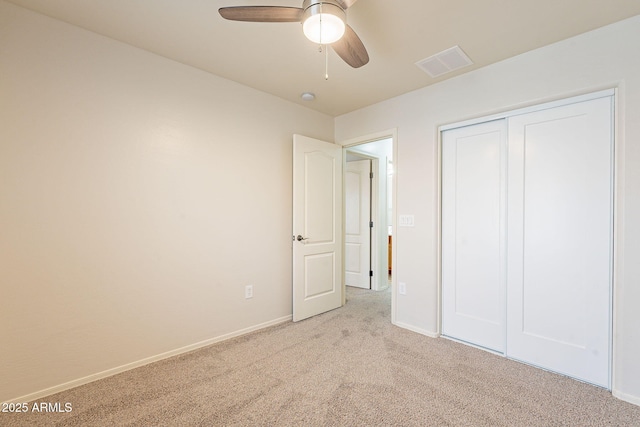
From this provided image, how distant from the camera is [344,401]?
180 centimetres

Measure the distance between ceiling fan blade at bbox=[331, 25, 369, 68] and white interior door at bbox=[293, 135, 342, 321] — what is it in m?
1.47

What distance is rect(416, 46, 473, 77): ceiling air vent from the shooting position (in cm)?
225

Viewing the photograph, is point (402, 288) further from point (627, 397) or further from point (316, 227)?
point (627, 397)

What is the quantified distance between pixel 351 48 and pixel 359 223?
3.24 metres

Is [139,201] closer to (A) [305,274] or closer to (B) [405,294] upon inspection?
(A) [305,274]

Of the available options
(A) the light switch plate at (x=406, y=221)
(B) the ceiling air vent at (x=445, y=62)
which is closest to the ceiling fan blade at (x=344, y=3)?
(B) the ceiling air vent at (x=445, y=62)

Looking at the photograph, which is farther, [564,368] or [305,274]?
[305,274]

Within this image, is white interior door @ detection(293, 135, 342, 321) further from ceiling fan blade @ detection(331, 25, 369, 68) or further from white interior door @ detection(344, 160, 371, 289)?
ceiling fan blade @ detection(331, 25, 369, 68)

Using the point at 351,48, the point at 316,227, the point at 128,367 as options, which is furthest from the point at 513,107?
the point at 128,367

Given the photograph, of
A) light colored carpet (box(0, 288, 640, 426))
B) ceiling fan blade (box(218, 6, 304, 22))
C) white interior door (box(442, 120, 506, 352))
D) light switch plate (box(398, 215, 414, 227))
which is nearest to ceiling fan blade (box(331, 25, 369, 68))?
ceiling fan blade (box(218, 6, 304, 22))

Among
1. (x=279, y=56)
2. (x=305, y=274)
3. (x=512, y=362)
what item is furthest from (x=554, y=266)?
(x=279, y=56)

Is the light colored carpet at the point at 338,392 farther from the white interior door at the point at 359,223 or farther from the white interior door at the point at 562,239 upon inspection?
the white interior door at the point at 359,223

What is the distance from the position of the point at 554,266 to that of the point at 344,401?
1.87 meters

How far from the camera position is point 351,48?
1.68m
